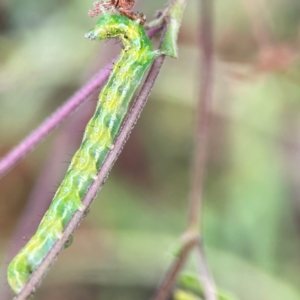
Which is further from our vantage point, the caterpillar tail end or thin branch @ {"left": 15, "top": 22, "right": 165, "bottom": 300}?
the caterpillar tail end

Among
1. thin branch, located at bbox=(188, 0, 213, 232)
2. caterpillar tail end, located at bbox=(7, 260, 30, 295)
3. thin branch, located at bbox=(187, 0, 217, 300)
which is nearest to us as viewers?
caterpillar tail end, located at bbox=(7, 260, 30, 295)

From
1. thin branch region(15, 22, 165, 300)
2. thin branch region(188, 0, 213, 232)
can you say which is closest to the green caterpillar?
thin branch region(15, 22, 165, 300)

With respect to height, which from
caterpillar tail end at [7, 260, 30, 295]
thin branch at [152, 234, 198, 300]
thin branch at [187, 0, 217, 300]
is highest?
thin branch at [187, 0, 217, 300]

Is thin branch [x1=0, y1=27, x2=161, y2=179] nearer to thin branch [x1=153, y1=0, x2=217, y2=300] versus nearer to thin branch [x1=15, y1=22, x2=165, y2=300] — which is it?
thin branch [x1=15, y1=22, x2=165, y2=300]

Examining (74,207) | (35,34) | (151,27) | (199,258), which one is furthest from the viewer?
(35,34)

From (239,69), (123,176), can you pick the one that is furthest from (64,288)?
(239,69)

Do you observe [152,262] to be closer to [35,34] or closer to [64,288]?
[64,288]
